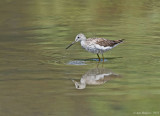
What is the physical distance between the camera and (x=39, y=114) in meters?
9.48

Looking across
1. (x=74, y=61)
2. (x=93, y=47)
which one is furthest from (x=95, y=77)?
(x=93, y=47)

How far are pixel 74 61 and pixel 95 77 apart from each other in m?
Result: 1.97


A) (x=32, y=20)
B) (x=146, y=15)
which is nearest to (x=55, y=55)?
(x=32, y=20)

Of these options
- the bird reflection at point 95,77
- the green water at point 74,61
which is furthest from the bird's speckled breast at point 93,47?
the bird reflection at point 95,77

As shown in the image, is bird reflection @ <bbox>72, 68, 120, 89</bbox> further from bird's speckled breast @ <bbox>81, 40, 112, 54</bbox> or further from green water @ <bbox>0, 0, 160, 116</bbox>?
bird's speckled breast @ <bbox>81, 40, 112, 54</bbox>

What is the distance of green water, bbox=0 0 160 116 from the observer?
10.1m

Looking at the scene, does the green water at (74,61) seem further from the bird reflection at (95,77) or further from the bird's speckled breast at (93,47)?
the bird's speckled breast at (93,47)

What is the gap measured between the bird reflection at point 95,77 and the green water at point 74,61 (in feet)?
0.17

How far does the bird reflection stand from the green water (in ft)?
0.17

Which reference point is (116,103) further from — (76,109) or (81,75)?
(81,75)

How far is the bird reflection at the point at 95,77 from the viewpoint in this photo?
11.8 metres

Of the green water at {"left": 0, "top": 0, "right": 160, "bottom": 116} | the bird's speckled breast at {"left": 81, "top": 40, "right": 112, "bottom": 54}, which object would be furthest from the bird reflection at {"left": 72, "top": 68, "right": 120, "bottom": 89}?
the bird's speckled breast at {"left": 81, "top": 40, "right": 112, "bottom": 54}

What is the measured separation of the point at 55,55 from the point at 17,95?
4384 millimetres

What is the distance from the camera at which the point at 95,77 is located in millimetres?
12383
